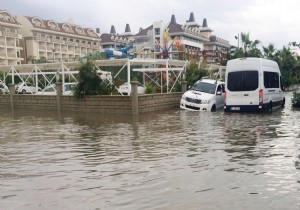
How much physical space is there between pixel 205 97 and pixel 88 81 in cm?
675

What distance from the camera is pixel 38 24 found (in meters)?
83.1

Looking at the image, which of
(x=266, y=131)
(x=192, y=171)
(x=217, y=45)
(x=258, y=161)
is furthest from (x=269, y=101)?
(x=217, y=45)

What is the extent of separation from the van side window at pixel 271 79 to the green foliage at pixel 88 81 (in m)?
9.22

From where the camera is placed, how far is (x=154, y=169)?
6.59 m

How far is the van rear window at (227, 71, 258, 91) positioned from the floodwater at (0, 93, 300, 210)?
16.6 feet

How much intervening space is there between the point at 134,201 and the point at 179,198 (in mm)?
656

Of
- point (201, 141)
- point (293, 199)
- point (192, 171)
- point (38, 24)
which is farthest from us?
point (38, 24)

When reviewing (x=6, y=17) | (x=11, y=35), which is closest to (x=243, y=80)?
(x=11, y=35)

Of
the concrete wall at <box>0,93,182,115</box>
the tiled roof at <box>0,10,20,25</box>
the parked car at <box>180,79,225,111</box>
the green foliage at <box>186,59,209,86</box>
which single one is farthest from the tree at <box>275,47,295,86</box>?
the tiled roof at <box>0,10,20,25</box>

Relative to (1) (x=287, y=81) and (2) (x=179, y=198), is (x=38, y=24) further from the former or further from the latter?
Result: (2) (x=179, y=198)

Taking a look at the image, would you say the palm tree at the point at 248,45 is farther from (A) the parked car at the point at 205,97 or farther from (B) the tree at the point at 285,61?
(A) the parked car at the point at 205,97

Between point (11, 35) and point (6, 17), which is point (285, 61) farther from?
point (6, 17)

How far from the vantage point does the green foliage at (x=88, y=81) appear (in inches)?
770

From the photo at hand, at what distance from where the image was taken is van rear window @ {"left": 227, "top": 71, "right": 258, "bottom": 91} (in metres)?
16.4
